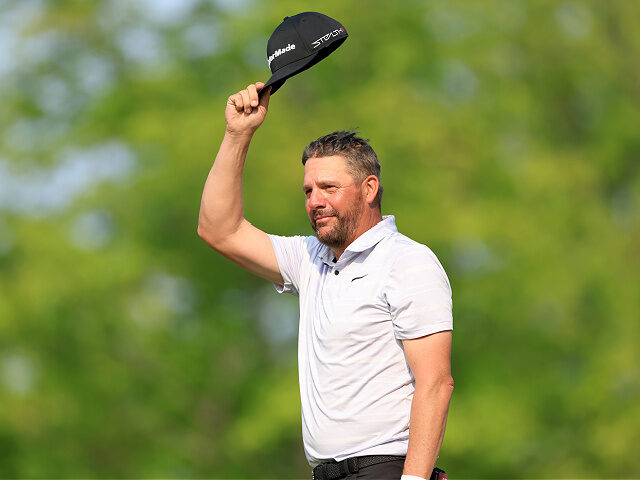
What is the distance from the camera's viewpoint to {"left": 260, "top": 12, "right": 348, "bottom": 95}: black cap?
4684 millimetres

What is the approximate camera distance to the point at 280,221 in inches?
648

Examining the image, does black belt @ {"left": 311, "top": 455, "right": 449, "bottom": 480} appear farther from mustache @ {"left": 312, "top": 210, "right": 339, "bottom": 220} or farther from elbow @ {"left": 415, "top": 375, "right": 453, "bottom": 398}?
mustache @ {"left": 312, "top": 210, "right": 339, "bottom": 220}

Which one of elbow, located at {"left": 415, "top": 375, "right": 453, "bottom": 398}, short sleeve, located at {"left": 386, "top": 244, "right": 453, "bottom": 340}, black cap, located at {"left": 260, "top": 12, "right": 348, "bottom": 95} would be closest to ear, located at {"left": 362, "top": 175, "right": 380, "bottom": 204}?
short sleeve, located at {"left": 386, "top": 244, "right": 453, "bottom": 340}

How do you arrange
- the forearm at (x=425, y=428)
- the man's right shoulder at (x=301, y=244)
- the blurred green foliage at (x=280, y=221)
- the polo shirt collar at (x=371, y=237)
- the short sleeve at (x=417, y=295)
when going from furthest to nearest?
the blurred green foliage at (x=280, y=221), the man's right shoulder at (x=301, y=244), the polo shirt collar at (x=371, y=237), the short sleeve at (x=417, y=295), the forearm at (x=425, y=428)

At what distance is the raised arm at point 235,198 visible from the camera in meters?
4.66

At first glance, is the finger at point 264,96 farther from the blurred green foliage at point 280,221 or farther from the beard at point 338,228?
the blurred green foliage at point 280,221

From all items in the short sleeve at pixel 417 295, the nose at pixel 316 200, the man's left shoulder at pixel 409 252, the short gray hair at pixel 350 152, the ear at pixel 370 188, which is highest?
the short gray hair at pixel 350 152

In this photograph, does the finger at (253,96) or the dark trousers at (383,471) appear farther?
the finger at (253,96)

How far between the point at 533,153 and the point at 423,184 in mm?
2142

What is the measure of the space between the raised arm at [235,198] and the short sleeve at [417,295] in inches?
34.3

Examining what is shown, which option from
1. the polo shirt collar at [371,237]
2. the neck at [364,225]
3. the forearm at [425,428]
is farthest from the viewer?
the neck at [364,225]

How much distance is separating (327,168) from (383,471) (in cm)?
127

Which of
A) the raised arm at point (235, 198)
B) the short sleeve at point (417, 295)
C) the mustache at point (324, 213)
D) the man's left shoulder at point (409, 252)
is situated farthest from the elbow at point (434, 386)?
the raised arm at point (235, 198)

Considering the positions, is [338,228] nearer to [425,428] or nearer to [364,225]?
[364,225]
